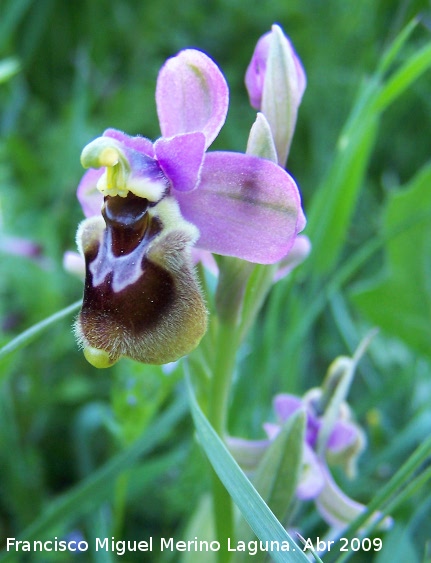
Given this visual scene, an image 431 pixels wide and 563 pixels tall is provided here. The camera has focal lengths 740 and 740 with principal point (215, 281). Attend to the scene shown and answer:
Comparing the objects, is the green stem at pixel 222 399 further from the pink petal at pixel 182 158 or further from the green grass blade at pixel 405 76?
the green grass blade at pixel 405 76

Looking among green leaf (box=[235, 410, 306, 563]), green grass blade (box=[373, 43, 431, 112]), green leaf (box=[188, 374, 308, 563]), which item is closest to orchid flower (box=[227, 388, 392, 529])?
green leaf (box=[235, 410, 306, 563])

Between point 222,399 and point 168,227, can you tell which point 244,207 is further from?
point 222,399

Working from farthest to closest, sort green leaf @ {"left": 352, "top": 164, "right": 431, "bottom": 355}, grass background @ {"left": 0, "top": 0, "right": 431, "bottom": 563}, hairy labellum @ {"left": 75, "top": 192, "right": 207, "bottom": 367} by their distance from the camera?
1. green leaf @ {"left": 352, "top": 164, "right": 431, "bottom": 355}
2. grass background @ {"left": 0, "top": 0, "right": 431, "bottom": 563}
3. hairy labellum @ {"left": 75, "top": 192, "right": 207, "bottom": 367}

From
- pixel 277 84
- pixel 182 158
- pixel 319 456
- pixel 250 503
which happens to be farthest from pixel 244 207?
pixel 319 456

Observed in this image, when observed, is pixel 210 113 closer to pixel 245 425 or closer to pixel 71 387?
pixel 245 425

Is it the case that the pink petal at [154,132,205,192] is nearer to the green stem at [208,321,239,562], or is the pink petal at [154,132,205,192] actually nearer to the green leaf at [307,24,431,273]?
the green stem at [208,321,239,562]

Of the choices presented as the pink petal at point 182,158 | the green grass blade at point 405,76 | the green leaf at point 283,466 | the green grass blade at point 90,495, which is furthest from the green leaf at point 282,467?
the green grass blade at point 405,76
